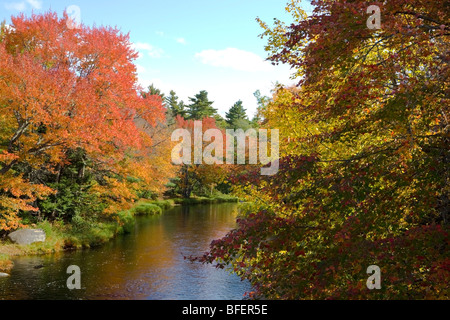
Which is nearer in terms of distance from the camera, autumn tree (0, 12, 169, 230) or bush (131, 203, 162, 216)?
autumn tree (0, 12, 169, 230)

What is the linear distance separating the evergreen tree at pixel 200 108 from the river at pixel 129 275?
142 ft

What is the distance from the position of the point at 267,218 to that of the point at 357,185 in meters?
1.57

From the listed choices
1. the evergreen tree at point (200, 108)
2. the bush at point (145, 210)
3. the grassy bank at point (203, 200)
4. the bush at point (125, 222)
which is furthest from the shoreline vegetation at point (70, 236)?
the evergreen tree at point (200, 108)

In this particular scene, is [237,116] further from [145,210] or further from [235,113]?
[145,210]

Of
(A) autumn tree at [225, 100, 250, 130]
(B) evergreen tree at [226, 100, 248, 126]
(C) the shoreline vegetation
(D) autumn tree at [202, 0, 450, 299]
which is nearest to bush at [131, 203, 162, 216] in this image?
(C) the shoreline vegetation

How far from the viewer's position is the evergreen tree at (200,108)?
63.9 m

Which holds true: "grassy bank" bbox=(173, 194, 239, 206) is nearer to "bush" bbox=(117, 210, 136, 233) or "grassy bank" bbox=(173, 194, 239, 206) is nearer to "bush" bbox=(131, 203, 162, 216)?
"bush" bbox=(131, 203, 162, 216)

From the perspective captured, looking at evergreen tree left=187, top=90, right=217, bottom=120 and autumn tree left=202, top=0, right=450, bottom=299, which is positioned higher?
evergreen tree left=187, top=90, right=217, bottom=120

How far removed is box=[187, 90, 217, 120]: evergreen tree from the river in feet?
142

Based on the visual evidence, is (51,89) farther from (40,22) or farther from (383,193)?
(383,193)

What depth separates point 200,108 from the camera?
64.6 meters

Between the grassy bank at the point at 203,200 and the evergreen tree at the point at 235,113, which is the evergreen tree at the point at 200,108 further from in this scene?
the grassy bank at the point at 203,200

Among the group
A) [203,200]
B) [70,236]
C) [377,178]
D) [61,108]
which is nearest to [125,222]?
[70,236]

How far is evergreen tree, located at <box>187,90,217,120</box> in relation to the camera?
63.9 m
